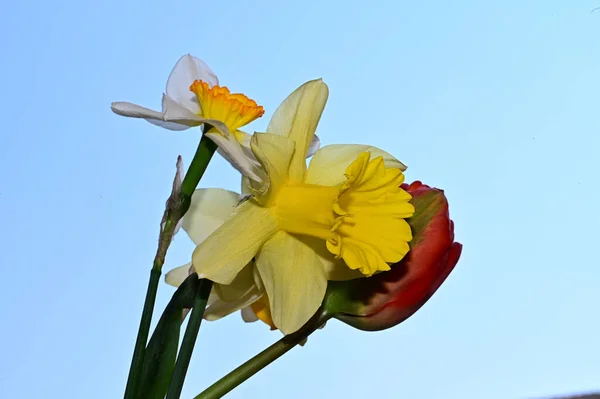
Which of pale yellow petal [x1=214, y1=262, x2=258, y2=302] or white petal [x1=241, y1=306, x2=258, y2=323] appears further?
white petal [x1=241, y1=306, x2=258, y2=323]

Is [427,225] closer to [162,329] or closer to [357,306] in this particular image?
[357,306]

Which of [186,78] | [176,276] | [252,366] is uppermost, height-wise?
[186,78]

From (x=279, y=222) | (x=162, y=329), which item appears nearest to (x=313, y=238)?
(x=279, y=222)

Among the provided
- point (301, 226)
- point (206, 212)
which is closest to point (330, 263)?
point (301, 226)

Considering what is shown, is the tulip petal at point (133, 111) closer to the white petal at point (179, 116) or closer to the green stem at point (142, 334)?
the white petal at point (179, 116)

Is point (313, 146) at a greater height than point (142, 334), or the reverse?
point (313, 146)

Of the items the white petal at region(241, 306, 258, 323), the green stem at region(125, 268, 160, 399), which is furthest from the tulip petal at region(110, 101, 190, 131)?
the white petal at region(241, 306, 258, 323)

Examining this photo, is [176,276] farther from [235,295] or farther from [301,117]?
[301,117]

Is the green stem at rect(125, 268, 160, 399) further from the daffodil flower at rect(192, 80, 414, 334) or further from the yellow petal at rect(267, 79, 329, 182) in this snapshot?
the yellow petal at rect(267, 79, 329, 182)
